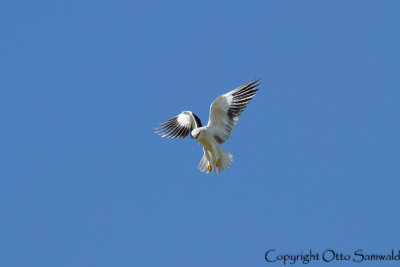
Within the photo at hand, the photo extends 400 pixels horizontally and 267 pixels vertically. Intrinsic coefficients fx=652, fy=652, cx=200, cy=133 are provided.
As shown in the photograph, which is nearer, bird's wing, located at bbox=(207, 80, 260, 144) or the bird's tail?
bird's wing, located at bbox=(207, 80, 260, 144)

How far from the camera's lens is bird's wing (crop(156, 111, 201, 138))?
1819cm

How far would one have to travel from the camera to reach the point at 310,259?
529 inches

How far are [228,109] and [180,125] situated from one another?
2451 mm

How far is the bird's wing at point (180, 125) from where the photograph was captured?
59.7 ft

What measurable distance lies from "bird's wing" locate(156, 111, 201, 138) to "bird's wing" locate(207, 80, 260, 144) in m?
1.48

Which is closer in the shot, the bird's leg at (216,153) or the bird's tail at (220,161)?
the bird's leg at (216,153)

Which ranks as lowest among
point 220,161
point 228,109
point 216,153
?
point 216,153

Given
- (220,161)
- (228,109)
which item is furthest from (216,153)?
(228,109)

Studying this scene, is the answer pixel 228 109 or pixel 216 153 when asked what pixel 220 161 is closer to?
pixel 216 153

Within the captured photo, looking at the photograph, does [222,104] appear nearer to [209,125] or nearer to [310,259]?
[209,125]

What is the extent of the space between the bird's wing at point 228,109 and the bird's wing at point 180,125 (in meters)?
1.48

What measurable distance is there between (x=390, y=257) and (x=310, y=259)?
1641 millimetres

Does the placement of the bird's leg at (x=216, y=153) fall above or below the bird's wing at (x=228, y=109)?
below

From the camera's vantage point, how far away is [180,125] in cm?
1847
